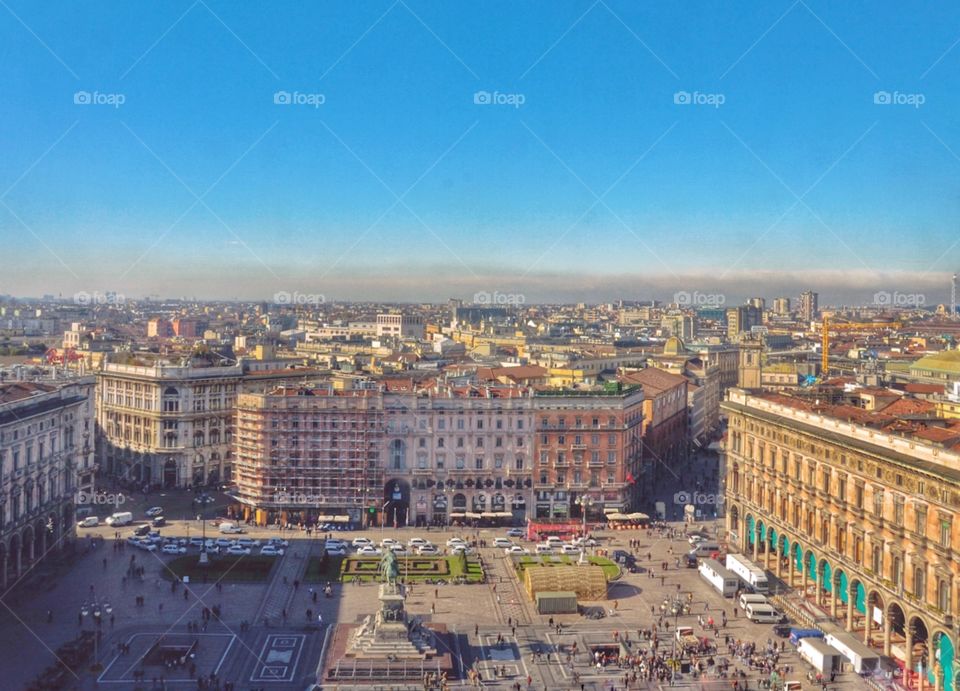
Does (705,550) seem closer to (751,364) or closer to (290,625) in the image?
(290,625)

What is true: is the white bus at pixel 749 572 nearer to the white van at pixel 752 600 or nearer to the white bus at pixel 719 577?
the white bus at pixel 719 577

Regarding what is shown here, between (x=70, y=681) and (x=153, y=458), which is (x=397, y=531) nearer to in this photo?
(x=153, y=458)

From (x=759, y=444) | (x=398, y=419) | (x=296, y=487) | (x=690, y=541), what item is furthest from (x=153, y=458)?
(x=759, y=444)

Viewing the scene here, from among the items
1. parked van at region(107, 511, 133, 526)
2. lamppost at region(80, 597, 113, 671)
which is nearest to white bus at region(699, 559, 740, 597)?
lamppost at region(80, 597, 113, 671)

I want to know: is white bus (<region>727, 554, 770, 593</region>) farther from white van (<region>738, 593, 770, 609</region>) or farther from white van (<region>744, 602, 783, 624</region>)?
white van (<region>744, 602, 783, 624</region>)

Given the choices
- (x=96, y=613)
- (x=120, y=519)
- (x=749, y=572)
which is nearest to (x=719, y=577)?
(x=749, y=572)
